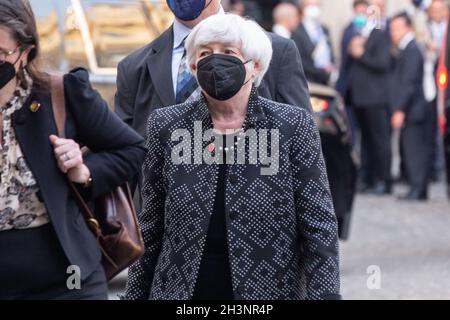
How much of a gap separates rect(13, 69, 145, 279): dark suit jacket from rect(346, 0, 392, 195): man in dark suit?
1218 centimetres

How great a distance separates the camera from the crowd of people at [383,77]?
1578 cm

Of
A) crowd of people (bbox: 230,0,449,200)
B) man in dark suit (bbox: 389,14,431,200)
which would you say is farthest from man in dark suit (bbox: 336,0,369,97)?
man in dark suit (bbox: 389,14,431,200)

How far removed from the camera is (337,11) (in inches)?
969

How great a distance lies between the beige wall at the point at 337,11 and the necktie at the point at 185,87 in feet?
60.6

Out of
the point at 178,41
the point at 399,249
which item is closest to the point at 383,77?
the point at 399,249

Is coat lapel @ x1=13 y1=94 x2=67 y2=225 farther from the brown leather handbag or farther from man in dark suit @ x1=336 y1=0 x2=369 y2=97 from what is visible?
man in dark suit @ x1=336 y1=0 x2=369 y2=97

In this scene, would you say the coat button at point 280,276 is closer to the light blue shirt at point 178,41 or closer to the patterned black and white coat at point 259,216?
the patterned black and white coat at point 259,216

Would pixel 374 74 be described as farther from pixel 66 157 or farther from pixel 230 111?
pixel 66 157

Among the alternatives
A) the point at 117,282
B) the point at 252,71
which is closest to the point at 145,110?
the point at 252,71

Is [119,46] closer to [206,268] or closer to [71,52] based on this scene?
[71,52]

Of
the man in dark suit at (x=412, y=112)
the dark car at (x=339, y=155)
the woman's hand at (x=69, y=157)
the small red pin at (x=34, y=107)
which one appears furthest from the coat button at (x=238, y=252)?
the man in dark suit at (x=412, y=112)

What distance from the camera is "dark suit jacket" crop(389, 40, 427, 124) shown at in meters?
15.7

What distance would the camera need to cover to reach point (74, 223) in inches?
177
